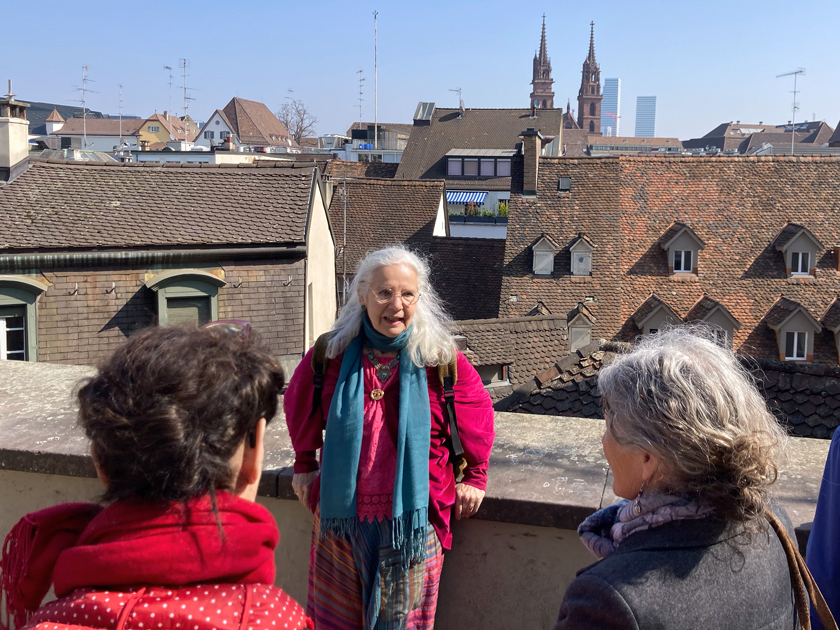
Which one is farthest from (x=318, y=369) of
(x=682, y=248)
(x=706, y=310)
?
(x=682, y=248)

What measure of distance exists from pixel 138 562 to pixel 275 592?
9.5 inches

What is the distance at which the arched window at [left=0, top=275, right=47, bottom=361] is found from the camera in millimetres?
13945

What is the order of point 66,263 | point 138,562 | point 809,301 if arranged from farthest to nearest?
point 809,301 < point 66,263 < point 138,562

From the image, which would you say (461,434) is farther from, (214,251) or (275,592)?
(214,251)

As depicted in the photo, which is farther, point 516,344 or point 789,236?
point 789,236

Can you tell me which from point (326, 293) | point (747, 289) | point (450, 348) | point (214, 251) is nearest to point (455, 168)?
point (747, 289)

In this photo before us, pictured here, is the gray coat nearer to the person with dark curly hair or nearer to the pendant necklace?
the person with dark curly hair

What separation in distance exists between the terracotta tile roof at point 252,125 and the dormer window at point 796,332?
2592 inches

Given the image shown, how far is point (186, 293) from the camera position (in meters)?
15.3

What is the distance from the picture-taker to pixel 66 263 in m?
14.5

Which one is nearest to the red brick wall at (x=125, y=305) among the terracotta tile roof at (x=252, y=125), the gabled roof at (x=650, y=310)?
the gabled roof at (x=650, y=310)

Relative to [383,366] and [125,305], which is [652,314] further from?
[383,366]

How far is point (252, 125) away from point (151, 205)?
7143 centimetres

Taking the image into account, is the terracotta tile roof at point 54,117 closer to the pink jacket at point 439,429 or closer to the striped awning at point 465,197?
the striped awning at point 465,197
